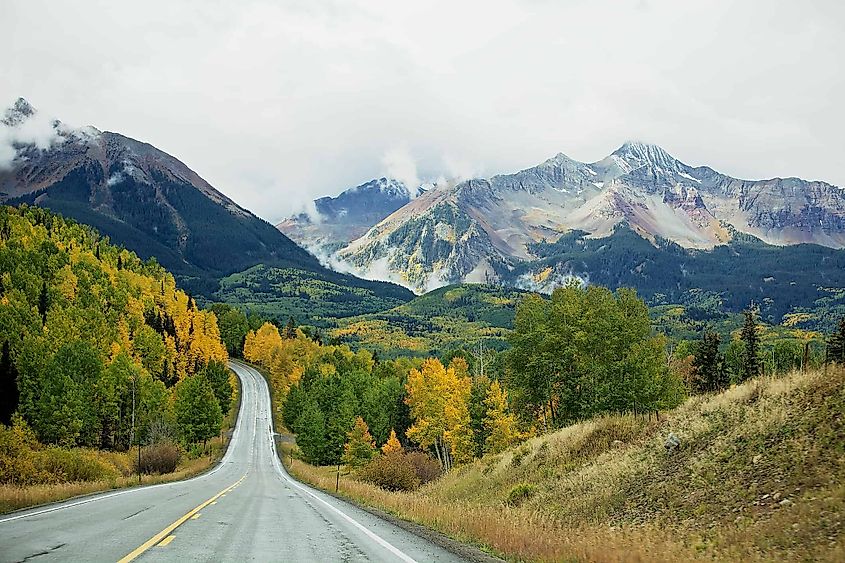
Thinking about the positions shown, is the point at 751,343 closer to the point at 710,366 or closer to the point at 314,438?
the point at 710,366

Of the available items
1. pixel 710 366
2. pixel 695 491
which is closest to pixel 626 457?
pixel 695 491

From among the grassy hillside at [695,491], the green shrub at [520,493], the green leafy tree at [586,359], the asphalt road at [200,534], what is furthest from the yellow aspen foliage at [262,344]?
the asphalt road at [200,534]

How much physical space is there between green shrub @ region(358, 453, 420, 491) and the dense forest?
22679 mm

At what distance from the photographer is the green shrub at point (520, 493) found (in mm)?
29709

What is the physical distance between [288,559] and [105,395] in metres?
65.2

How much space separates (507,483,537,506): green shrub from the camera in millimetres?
29709

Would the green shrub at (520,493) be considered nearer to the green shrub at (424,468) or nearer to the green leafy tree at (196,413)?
the green shrub at (424,468)

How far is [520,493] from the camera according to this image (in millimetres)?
30266

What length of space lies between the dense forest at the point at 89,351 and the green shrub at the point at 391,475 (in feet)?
74.4

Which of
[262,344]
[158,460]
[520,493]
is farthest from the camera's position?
[262,344]

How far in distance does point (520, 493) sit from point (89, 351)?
5428cm

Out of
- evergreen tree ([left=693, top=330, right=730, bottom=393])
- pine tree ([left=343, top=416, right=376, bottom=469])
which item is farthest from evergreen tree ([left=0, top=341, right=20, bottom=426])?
evergreen tree ([left=693, top=330, right=730, bottom=393])

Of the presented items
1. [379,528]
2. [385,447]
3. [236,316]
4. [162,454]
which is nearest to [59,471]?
[162,454]

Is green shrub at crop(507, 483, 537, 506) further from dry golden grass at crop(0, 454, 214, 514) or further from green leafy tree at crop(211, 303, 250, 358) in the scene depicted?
green leafy tree at crop(211, 303, 250, 358)
